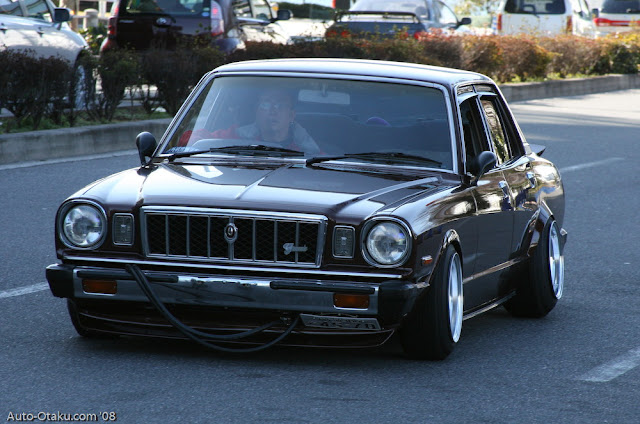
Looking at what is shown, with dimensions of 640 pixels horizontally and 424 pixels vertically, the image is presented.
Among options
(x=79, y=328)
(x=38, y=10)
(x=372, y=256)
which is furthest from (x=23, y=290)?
(x=38, y=10)

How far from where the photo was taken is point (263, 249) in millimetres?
5332

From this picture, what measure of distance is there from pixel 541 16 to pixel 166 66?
Answer: 66.4ft

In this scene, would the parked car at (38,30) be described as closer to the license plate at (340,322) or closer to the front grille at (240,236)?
the front grille at (240,236)

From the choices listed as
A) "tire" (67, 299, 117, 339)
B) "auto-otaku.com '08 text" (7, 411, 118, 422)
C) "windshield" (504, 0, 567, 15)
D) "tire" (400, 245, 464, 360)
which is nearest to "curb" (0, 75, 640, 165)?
"tire" (67, 299, 117, 339)

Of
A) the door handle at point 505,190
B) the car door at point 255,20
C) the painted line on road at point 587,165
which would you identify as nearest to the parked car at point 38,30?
the car door at point 255,20

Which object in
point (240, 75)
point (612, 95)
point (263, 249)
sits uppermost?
point (240, 75)

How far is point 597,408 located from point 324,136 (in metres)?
2.04

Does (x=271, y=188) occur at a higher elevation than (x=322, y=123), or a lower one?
lower

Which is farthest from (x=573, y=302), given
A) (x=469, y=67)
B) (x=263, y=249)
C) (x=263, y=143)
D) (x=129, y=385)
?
(x=469, y=67)

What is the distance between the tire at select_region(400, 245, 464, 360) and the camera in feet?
18.1

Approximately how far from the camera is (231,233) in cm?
533

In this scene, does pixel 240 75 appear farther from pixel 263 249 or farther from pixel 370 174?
pixel 263 249

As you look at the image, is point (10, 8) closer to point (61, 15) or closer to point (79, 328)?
point (61, 15)

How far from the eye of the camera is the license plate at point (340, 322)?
532cm
